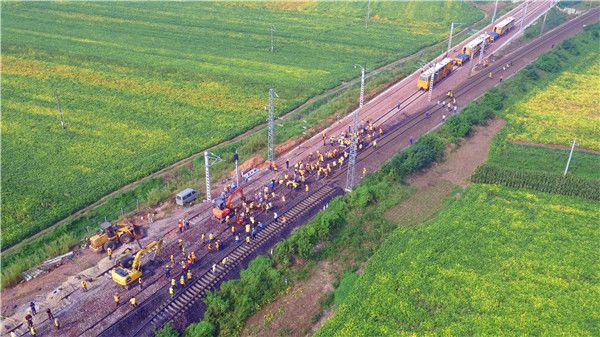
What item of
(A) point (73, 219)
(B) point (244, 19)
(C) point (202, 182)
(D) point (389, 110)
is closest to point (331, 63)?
(D) point (389, 110)

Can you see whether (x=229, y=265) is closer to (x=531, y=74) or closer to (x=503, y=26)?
(x=531, y=74)

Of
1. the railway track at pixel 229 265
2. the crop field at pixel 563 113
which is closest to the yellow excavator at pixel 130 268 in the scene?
the railway track at pixel 229 265

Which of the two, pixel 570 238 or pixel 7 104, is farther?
pixel 7 104

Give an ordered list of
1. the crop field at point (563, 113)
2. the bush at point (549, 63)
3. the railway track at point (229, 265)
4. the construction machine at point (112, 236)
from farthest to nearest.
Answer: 1. the bush at point (549, 63)
2. the crop field at point (563, 113)
3. the construction machine at point (112, 236)
4. the railway track at point (229, 265)

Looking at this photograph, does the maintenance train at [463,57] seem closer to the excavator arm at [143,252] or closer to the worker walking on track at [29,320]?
the excavator arm at [143,252]

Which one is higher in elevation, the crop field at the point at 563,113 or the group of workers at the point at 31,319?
the crop field at the point at 563,113

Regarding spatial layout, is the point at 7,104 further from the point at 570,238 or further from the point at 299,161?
the point at 570,238

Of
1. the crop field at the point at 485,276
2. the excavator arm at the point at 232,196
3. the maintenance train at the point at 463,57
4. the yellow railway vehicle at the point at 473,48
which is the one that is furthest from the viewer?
the yellow railway vehicle at the point at 473,48
